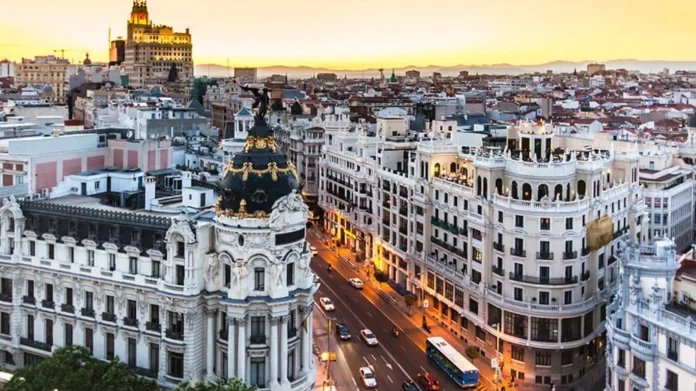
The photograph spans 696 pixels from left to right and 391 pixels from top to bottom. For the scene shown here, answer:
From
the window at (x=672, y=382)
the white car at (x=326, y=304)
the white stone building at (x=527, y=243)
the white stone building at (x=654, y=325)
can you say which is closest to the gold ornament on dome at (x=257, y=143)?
the white stone building at (x=654, y=325)

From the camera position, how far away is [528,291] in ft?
311

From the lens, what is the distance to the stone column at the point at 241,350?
70750 mm

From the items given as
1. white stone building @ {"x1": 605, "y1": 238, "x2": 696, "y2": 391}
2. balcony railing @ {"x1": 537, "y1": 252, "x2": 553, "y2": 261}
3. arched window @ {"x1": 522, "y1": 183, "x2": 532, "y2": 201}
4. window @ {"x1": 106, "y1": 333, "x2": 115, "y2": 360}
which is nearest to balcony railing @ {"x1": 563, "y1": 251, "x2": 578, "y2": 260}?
balcony railing @ {"x1": 537, "y1": 252, "x2": 553, "y2": 261}

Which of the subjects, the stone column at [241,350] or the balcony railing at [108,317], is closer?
the stone column at [241,350]

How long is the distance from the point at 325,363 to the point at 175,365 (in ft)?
82.0

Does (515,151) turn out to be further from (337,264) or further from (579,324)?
(337,264)

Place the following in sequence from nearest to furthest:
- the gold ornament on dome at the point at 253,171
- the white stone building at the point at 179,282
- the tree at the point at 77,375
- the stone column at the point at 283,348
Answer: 1. the tree at the point at 77,375
2. the white stone building at the point at 179,282
3. the stone column at the point at 283,348
4. the gold ornament on dome at the point at 253,171

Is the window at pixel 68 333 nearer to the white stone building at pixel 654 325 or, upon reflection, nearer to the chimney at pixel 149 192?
the chimney at pixel 149 192

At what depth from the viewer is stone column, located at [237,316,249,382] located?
7075 centimetres

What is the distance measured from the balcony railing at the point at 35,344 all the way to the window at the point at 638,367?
2168 inches

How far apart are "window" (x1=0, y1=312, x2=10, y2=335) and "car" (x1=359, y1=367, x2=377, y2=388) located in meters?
37.9

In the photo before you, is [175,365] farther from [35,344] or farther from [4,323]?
[4,323]

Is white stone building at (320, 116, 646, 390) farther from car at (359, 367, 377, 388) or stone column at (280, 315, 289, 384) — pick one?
stone column at (280, 315, 289, 384)

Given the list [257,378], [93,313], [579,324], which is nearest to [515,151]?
[579,324]
